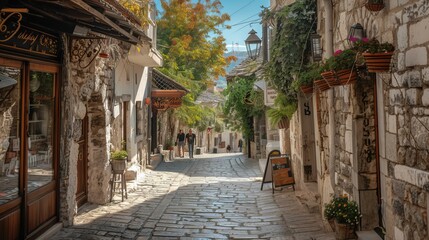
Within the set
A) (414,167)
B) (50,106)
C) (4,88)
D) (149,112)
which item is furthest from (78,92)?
(149,112)

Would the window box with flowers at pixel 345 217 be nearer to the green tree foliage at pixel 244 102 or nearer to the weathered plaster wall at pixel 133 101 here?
the weathered plaster wall at pixel 133 101

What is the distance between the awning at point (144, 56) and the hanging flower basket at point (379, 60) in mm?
7555

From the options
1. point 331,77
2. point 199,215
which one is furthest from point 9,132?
point 331,77

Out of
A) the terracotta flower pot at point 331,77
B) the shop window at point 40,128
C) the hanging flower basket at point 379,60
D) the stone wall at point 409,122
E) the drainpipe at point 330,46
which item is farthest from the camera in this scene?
the drainpipe at point 330,46

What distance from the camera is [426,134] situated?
3.39 meters

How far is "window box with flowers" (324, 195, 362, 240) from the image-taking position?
5246 millimetres

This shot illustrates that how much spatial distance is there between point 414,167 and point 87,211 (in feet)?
20.2

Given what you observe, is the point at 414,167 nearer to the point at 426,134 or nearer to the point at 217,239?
the point at 426,134

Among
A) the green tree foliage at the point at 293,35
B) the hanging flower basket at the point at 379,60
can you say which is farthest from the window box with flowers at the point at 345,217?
the green tree foliage at the point at 293,35

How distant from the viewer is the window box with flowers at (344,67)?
464 centimetres

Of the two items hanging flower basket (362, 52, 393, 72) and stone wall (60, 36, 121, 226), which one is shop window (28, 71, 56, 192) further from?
hanging flower basket (362, 52, 393, 72)

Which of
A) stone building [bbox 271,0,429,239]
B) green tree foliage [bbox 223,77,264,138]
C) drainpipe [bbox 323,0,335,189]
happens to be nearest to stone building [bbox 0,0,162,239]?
drainpipe [bbox 323,0,335,189]

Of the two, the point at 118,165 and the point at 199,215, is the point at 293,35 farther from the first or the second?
the point at 118,165

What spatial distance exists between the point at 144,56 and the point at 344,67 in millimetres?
7981
